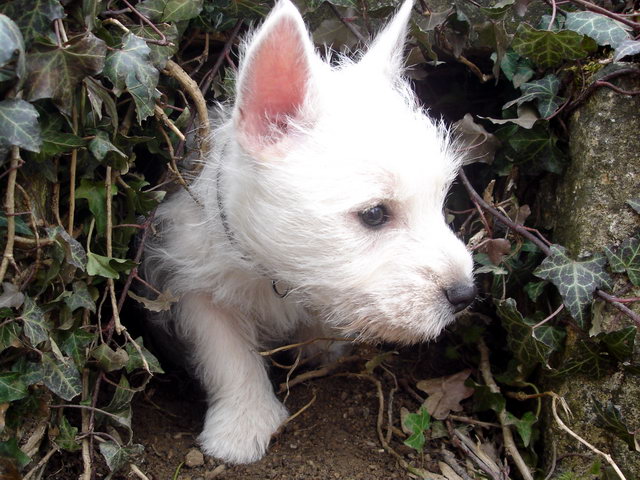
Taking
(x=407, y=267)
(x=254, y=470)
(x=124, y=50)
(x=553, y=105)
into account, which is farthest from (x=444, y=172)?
(x=254, y=470)

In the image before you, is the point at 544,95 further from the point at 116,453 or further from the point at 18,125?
the point at 116,453

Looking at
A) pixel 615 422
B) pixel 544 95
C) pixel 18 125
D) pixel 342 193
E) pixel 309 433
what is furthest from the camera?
pixel 309 433

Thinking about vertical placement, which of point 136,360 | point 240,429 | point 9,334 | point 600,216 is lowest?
point 240,429

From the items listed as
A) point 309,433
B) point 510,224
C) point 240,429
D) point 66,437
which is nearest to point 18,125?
point 66,437

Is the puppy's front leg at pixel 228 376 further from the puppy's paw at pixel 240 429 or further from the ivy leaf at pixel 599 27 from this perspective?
the ivy leaf at pixel 599 27

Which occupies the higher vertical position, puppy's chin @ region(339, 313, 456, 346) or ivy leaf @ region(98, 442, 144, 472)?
puppy's chin @ region(339, 313, 456, 346)

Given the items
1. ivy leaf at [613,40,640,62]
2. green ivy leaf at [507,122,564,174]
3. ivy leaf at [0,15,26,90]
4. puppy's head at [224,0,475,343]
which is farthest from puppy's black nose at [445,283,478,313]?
ivy leaf at [0,15,26,90]

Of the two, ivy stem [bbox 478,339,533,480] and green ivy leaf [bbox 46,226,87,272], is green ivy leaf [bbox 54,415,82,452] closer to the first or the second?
green ivy leaf [bbox 46,226,87,272]
